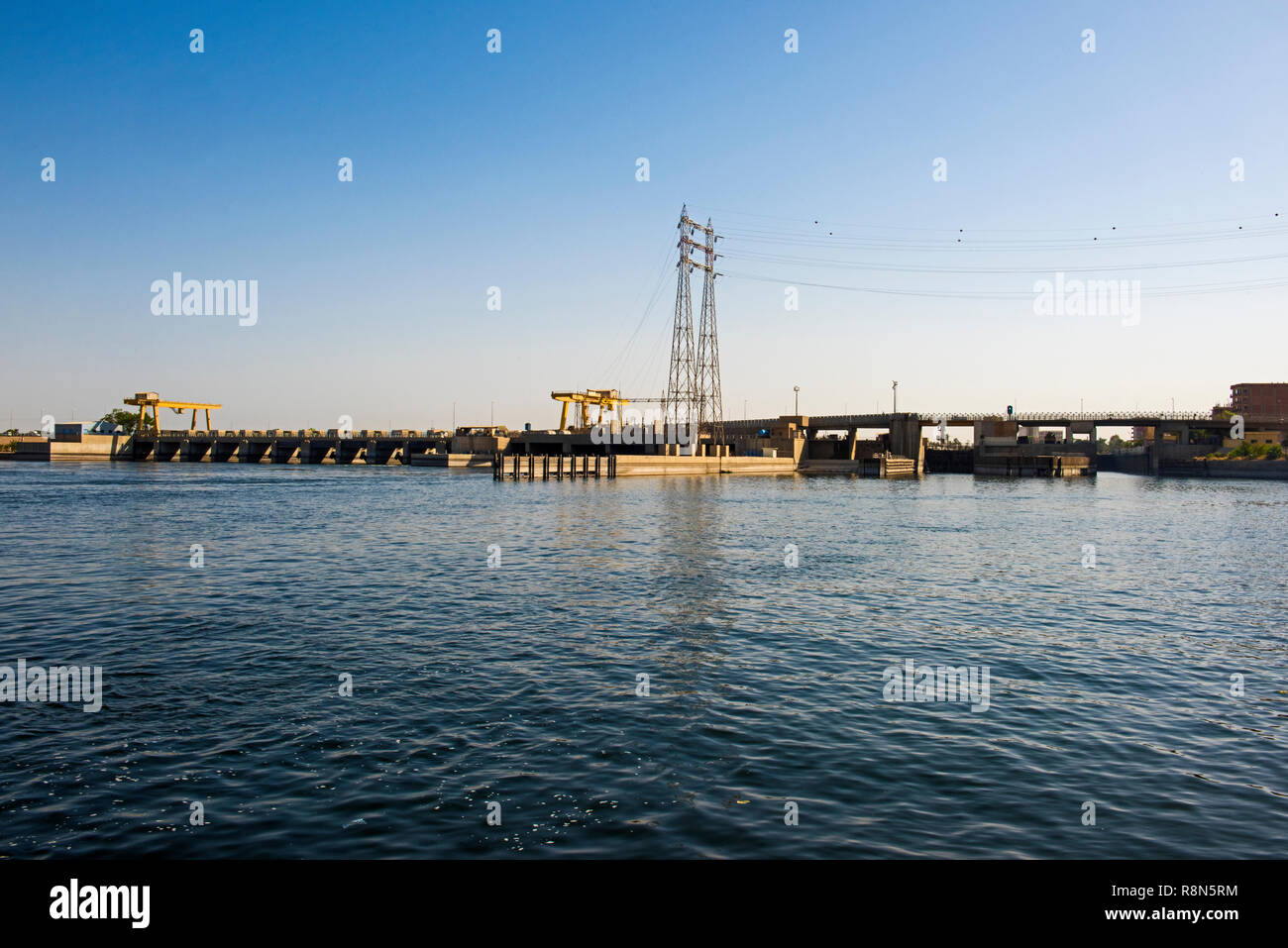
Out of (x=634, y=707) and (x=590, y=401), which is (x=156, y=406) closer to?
(x=590, y=401)

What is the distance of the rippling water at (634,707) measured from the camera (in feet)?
32.9

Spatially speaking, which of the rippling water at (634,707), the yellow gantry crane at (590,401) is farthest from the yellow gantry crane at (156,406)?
the rippling water at (634,707)

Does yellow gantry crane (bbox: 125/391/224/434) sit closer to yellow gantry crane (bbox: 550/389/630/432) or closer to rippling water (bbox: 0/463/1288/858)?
yellow gantry crane (bbox: 550/389/630/432)

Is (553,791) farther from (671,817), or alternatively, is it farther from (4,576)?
(4,576)

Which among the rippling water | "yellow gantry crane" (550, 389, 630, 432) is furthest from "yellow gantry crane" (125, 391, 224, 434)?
the rippling water

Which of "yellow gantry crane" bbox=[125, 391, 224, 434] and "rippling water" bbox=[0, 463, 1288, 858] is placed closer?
"rippling water" bbox=[0, 463, 1288, 858]

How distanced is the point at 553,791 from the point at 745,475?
130 meters

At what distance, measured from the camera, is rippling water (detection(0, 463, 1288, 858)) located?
10023 mm

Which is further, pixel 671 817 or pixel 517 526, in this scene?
pixel 517 526

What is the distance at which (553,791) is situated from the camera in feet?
36.1

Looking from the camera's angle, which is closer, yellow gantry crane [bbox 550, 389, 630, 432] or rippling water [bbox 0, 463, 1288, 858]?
rippling water [bbox 0, 463, 1288, 858]

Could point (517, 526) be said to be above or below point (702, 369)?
below

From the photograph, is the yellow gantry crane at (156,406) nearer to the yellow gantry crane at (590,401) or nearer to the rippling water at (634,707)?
the yellow gantry crane at (590,401)
